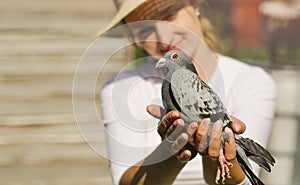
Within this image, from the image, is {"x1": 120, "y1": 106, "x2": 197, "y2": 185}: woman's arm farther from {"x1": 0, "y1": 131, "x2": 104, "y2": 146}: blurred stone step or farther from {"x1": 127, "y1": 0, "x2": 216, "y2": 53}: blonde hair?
{"x1": 0, "y1": 131, "x2": 104, "y2": 146}: blurred stone step

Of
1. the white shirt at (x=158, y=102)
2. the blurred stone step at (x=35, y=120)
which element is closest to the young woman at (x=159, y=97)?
the white shirt at (x=158, y=102)

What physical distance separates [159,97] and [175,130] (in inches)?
18.4

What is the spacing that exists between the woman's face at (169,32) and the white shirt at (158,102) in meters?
0.06

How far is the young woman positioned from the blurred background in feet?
3.17

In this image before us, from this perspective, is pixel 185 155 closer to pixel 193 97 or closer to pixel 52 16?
pixel 193 97

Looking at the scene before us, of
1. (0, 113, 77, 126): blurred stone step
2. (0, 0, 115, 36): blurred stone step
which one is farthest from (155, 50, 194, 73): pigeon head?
(0, 0, 115, 36): blurred stone step

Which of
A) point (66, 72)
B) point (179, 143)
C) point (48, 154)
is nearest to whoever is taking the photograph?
point (179, 143)

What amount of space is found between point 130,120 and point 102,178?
87.1 inches

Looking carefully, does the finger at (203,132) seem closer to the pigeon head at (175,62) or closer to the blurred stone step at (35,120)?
the pigeon head at (175,62)

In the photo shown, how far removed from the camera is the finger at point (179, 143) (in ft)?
4.00

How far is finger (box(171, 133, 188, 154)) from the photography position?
122cm

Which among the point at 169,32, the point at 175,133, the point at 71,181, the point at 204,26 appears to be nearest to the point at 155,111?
the point at 175,133

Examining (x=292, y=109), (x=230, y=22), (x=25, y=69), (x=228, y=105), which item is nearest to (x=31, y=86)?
(x=25, y=69)

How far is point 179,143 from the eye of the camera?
126 cm
